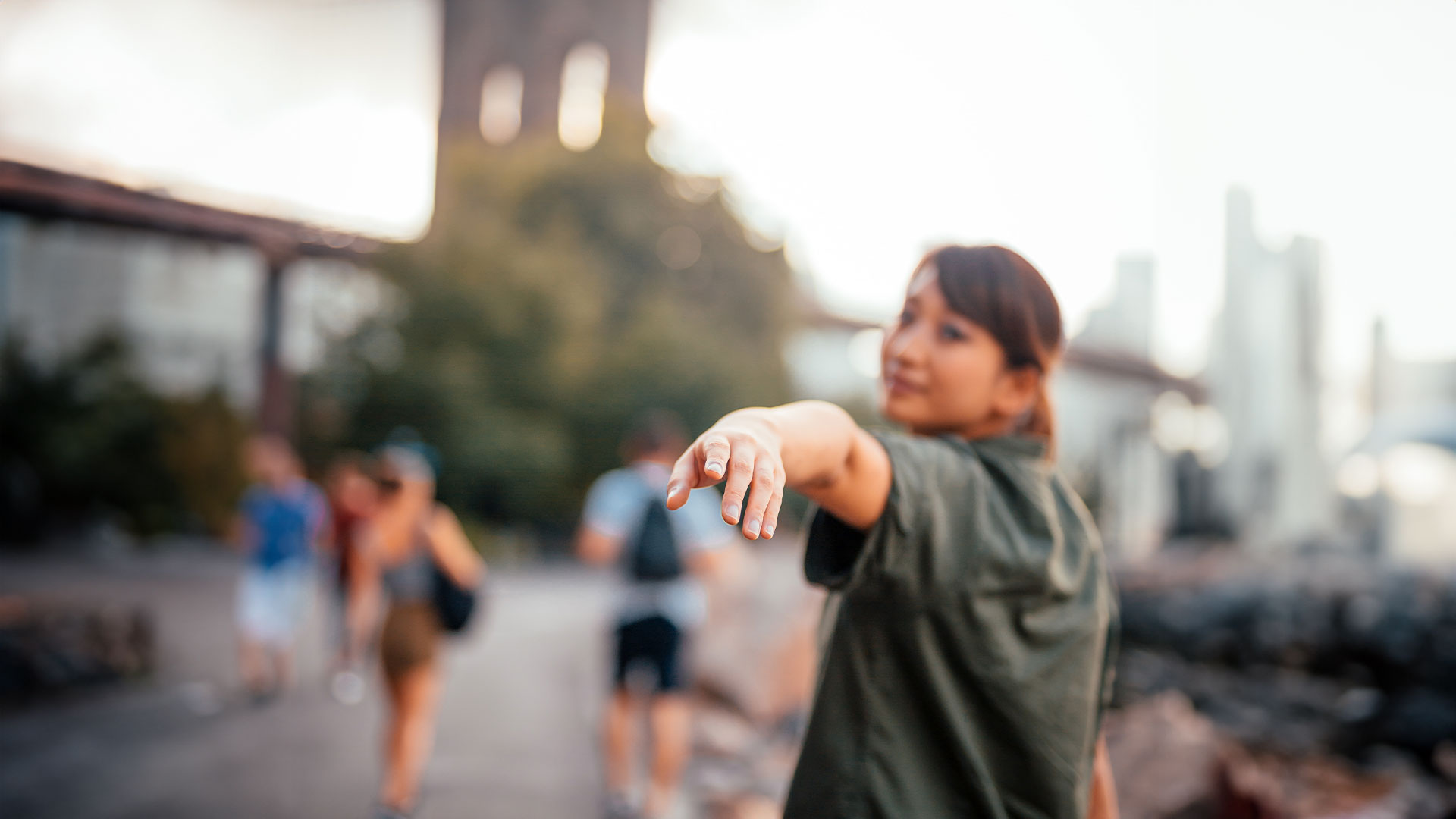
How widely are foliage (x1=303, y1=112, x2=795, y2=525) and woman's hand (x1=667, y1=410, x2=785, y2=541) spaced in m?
17.5

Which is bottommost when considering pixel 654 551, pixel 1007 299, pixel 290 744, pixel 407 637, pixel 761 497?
pixel 290 744

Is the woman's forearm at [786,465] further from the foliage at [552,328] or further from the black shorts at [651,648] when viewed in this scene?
the foliage at [552,328]

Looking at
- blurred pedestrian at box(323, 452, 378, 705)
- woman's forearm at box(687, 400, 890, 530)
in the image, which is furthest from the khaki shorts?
woman's forearm at box(687, 400, 890, 530)

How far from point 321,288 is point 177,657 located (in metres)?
13.0

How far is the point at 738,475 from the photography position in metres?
1.05

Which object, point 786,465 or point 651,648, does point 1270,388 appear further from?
point 786,465

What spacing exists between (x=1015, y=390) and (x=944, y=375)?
5.7 inches

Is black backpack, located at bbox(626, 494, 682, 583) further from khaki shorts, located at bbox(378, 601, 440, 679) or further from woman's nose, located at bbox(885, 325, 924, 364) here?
woman's nose, located at bbox(885, 325, 924, 364)

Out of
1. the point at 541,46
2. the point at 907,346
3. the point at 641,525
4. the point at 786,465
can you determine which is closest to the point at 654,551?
the point at 641,525

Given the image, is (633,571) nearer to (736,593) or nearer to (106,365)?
(736,593)

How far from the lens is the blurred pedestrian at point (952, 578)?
1281 mm

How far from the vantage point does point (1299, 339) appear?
21.5 m

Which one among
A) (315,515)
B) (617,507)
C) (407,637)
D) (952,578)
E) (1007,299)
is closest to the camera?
(952,578)

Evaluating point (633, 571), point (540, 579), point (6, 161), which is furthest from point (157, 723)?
point (6, 161)
